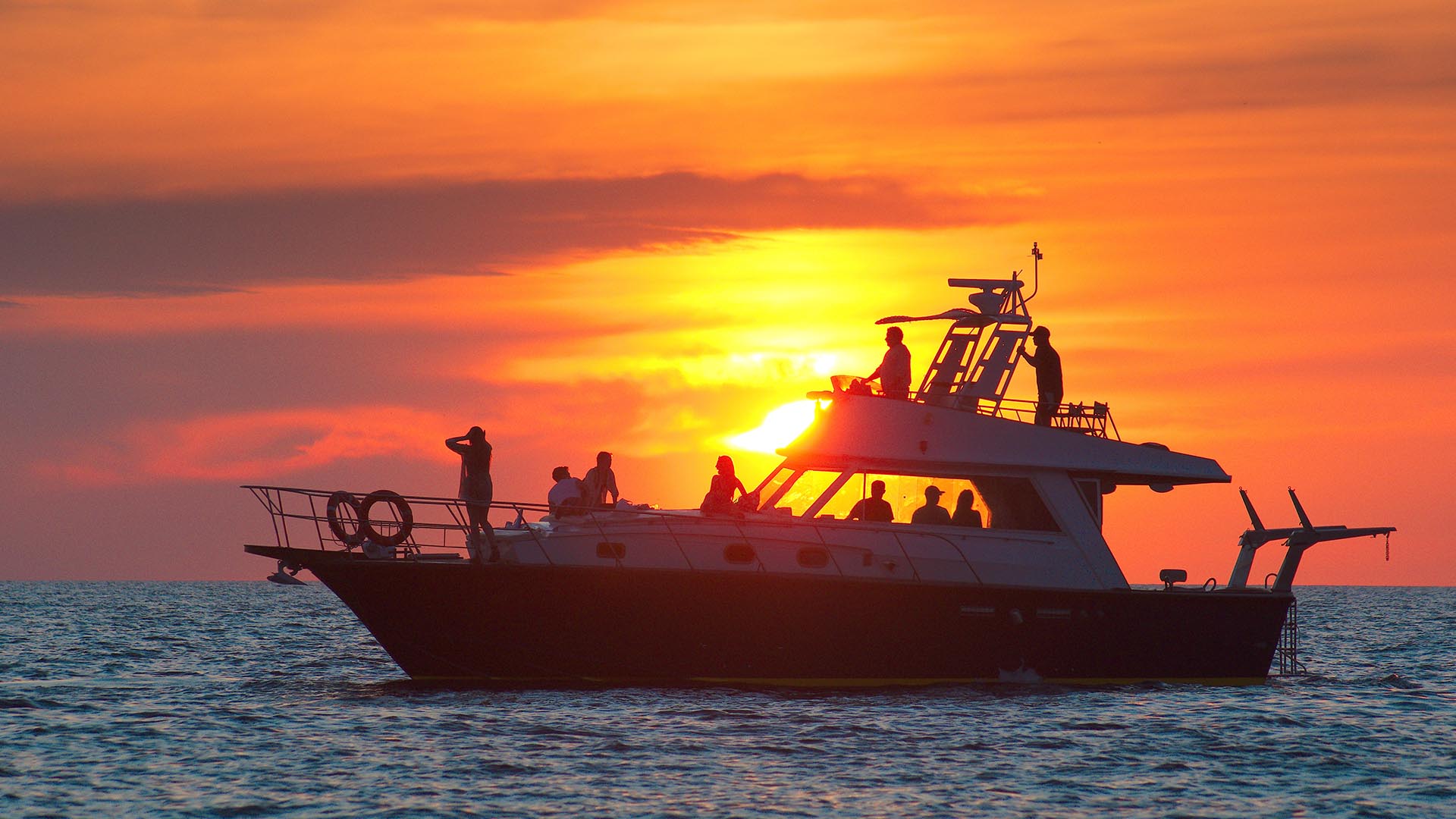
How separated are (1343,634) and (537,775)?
4221 cm

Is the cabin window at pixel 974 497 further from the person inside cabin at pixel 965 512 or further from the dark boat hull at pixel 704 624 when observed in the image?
the dark boat hull at pixel 704 624

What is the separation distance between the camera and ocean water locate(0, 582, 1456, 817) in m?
13.7

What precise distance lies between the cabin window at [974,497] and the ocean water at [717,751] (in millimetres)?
2127

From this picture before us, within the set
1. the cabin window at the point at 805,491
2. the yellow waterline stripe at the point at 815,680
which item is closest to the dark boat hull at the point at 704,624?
the yellow waterline stripe at the point at 815,680

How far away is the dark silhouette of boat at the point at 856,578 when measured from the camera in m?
18.5

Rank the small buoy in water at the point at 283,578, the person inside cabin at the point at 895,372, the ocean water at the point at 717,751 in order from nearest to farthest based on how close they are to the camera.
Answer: the ocean water at the point at 717,751 → the small buoy in water at the point at 283,578 → the person inside cabin at the point at 895,372

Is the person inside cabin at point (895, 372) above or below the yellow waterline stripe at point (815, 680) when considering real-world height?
above

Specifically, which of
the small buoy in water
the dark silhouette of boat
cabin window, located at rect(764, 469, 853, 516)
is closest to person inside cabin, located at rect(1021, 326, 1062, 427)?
the dark silhouette of boat

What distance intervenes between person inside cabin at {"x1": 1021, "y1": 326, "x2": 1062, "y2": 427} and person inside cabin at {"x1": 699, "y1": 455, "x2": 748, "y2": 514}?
166 inches

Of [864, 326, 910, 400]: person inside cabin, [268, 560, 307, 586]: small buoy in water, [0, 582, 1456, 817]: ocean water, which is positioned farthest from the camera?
[864, 326, 910, 400]: person inside cabin

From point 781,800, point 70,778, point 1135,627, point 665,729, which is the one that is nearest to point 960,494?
point 1135,627

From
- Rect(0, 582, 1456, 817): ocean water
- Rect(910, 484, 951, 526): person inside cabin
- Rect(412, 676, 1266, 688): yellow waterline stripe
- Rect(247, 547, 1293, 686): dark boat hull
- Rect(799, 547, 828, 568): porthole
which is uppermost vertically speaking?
Rect(910, 484, 951, 526): person inside cabin

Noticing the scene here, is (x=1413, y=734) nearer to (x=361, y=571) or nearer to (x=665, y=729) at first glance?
(x=665, y=729)

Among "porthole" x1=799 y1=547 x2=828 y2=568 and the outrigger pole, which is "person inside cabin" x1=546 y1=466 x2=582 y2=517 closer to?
"porthole" x1=799 y1=547 x2=828 y2=568
